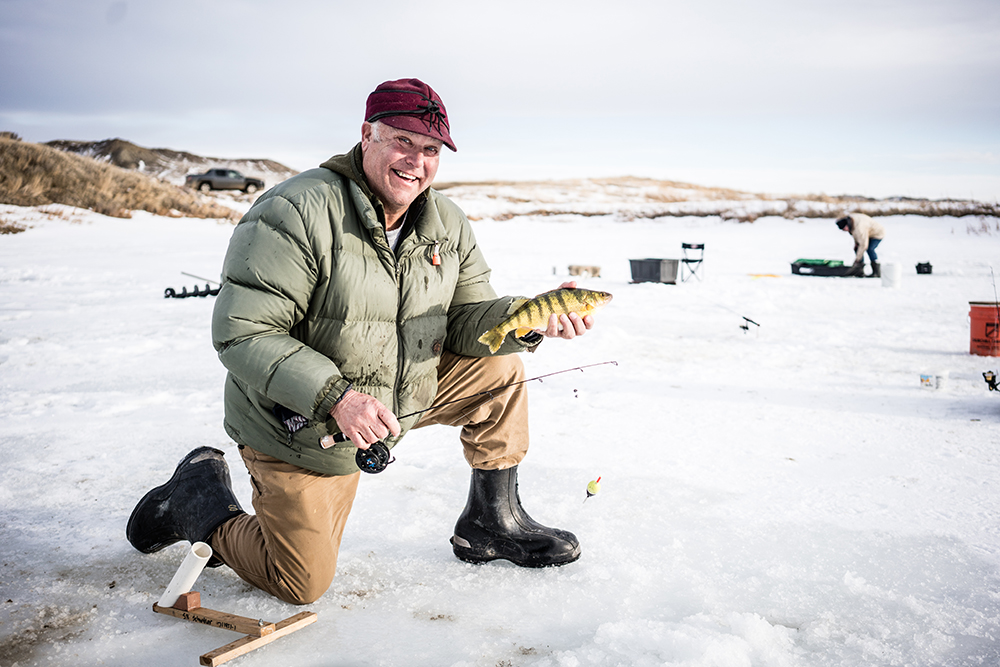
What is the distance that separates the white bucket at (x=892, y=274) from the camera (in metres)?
11.3

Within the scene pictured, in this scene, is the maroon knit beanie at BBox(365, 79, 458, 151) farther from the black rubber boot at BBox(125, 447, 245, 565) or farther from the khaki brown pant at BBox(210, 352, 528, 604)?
the black rubber boot at BBox(125, 447, 245, 565)

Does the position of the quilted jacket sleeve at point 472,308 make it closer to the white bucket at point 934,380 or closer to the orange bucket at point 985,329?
the white bucket at point 934,380

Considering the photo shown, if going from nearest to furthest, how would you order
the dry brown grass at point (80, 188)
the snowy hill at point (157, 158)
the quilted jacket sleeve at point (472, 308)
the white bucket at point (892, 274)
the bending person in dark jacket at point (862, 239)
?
the quilted jacket sleeve at point (472, 308) < the white bucket at point (892, 274) < the bending person in dark jacket at point (862, 239) < the dry brown grass at point (80, 188) < the snowy hill at point (157, 158)

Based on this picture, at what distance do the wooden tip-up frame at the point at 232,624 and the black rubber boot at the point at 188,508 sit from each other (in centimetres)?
28

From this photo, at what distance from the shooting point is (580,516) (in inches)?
117

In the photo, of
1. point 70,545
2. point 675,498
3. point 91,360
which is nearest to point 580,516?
point 675,498

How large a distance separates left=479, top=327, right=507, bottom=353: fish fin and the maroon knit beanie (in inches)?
26.6

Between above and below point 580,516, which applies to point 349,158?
above

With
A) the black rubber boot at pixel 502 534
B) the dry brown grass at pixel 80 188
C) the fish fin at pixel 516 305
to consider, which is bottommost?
the black rubber boot at pixel 502 534

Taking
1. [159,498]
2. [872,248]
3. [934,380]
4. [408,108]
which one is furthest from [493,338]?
[872,248]

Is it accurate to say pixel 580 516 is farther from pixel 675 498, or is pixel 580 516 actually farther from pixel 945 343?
pixel 945 343

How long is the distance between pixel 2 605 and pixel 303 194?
5.33 ft

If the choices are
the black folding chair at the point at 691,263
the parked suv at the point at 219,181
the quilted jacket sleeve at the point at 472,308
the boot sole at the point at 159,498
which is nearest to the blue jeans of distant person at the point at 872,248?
the black folding chair at the point at 691,263

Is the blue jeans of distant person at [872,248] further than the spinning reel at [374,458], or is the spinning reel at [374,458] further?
the blue jeans of distant person at [872,248]
